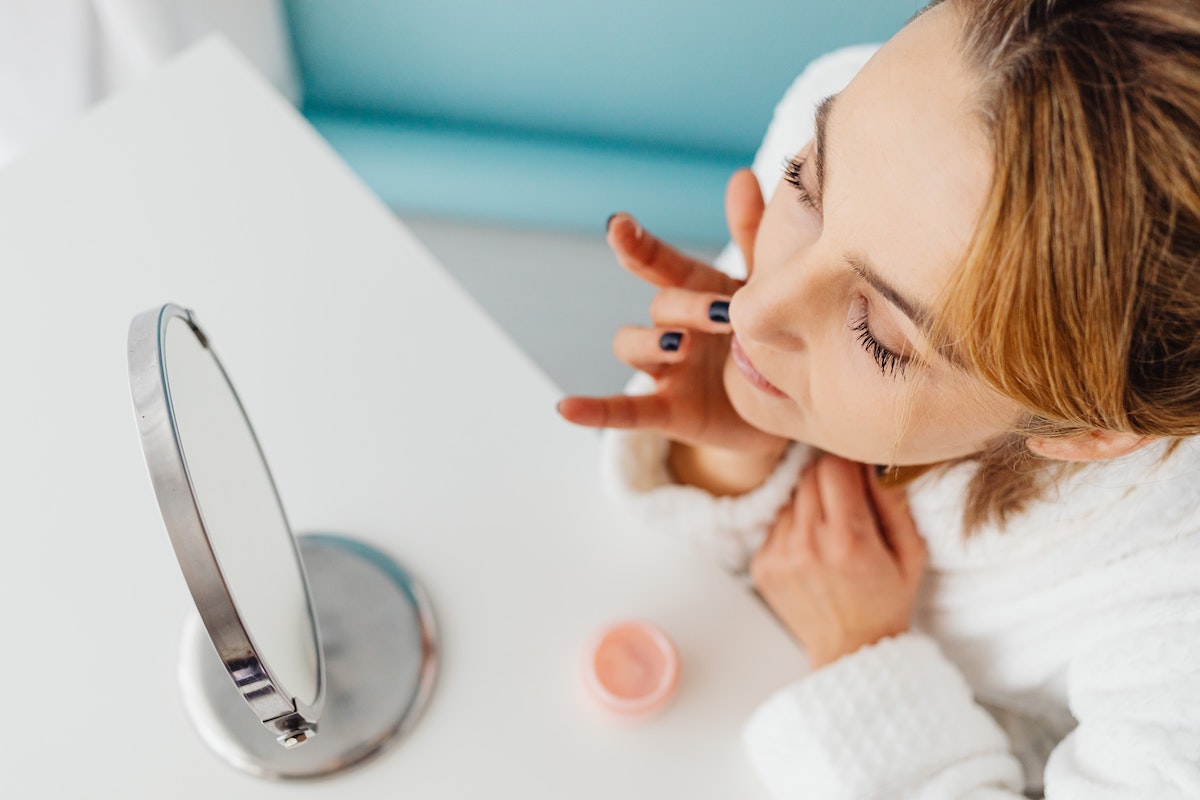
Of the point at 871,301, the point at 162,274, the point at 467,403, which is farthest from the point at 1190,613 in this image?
the point at 162,274

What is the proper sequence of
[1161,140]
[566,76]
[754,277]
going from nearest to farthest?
[1161,140], [754,277], [566,76]

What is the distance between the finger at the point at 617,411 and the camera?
22.4 inches

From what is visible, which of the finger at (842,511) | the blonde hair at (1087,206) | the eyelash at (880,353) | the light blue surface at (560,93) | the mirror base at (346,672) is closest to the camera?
the blonde hair at (1087,206)

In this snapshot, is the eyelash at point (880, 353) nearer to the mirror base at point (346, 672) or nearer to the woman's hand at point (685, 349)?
the woman's hand at point (685, 349)

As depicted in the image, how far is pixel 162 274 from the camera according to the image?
651 millimetres

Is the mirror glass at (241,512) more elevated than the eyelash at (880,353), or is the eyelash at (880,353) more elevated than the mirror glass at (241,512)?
the mirror glass at (241,512)

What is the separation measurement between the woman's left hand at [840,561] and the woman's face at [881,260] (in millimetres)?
135

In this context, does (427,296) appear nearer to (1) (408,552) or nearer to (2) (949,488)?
(1) (408,552)

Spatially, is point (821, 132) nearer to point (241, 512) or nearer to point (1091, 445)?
point (1091, 445)

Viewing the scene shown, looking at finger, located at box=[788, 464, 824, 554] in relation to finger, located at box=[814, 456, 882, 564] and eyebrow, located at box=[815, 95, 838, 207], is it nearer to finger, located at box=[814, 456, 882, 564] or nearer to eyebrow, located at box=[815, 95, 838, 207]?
finger, located at box=[814, 456, 882, 564]

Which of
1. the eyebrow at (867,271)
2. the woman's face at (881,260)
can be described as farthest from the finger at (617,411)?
the eyebrow at (867,271)

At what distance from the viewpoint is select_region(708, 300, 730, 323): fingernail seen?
A: 58cm

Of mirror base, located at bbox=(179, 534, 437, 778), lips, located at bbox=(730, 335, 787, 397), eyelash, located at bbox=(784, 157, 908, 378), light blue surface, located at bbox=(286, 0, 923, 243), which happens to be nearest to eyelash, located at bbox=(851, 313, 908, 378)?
eyelash, located at bbox=(784, 157, 908, 378)

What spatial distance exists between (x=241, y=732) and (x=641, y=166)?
88 cm
